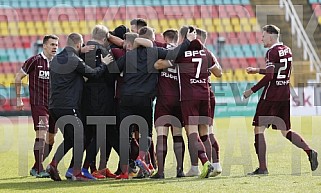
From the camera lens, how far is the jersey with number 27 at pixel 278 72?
32.7 feet

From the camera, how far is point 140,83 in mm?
9602

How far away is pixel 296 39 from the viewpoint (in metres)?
29.2

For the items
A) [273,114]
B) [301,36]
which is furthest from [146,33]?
[301,36]

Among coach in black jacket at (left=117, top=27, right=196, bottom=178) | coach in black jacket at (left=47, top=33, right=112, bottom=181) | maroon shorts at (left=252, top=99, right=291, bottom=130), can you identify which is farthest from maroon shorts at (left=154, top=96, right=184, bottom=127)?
maroon shorts at (left=252, top=99, right=291, bottom=130)

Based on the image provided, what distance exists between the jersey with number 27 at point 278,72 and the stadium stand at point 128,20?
17438 mm

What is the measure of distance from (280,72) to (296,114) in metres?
13.9

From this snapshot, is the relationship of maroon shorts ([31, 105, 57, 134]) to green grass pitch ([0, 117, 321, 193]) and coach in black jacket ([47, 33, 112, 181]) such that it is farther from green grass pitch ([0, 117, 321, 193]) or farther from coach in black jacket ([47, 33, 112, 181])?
coach in black jacket ([47, 33, 112, 181])

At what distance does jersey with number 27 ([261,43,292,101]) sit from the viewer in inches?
392

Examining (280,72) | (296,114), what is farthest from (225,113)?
(280,72)

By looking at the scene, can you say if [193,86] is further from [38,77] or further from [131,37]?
[38,77]

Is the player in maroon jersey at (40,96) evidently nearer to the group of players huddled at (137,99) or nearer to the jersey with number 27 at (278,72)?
the group of players huddled at (137,99)

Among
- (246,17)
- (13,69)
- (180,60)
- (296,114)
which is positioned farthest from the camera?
(246,17)

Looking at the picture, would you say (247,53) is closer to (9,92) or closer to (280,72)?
(9,92)

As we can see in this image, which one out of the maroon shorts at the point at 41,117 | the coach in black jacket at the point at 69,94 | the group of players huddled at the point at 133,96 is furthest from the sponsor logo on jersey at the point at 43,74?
the coach in black jacket at the point at 69,94
